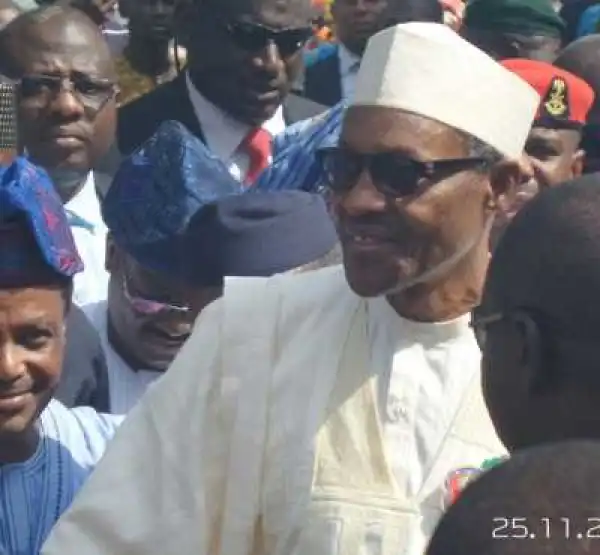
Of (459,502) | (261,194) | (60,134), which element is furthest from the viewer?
(60,134)

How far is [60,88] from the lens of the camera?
229 inches

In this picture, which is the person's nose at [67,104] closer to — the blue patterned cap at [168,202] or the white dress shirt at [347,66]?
the blue patterned cap at [168,202]

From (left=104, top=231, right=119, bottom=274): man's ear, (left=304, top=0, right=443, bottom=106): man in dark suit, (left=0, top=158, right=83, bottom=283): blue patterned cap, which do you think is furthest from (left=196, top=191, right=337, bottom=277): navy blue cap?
(left=304, top=0, right=443, bottom=106): man in dark suit

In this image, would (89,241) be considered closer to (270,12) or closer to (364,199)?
(270,12)

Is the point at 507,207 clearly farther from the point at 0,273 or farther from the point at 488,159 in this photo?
the point at 0,273

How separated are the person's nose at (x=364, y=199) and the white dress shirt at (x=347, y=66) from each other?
4.06 metres

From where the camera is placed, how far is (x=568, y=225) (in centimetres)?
264

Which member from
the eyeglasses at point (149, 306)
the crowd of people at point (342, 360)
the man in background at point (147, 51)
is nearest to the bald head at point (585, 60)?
the man in background at point (147, 51)

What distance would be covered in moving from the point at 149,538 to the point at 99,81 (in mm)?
2724

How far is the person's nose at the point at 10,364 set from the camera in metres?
3.50

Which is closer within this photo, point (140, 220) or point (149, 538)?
point (149, 538)

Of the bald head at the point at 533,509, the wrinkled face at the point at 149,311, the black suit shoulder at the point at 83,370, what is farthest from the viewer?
the wrinkled face at the point at 149,311

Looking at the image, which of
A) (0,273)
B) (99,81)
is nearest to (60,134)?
(99,81)

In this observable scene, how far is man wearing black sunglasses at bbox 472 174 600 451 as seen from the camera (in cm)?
254
